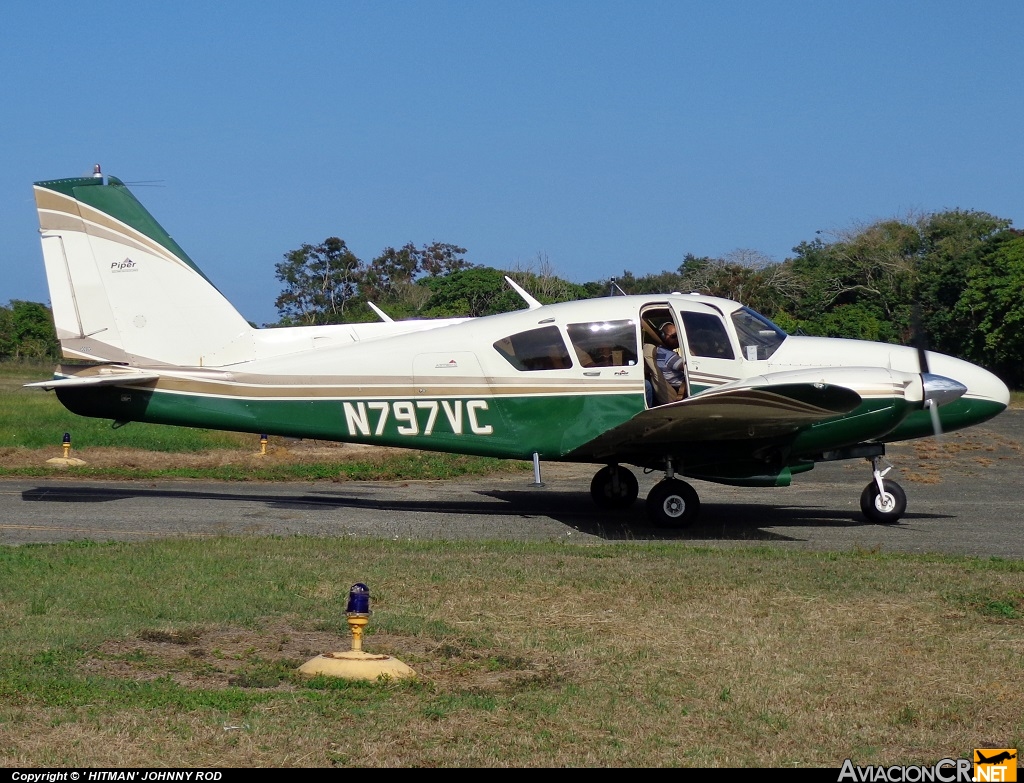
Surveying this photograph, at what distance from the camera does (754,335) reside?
13.2m

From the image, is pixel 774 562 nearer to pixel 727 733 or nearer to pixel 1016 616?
pixel 1016 616

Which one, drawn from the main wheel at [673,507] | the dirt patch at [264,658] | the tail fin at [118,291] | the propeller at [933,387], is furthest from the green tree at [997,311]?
the dirt patch at [264,658]

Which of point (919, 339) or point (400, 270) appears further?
point (400, 270)

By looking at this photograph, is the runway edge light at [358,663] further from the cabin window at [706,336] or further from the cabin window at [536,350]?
the cabin window at [706,336]

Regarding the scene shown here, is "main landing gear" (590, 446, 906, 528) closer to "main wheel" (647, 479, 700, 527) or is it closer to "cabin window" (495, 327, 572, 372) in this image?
"main wheel" (647, 479, 700, 527)

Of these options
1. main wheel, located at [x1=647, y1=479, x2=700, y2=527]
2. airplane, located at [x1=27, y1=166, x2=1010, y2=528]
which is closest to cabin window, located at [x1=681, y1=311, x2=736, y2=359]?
airplane, located at [x1=27, y1=166, x2=1010, y2=528]

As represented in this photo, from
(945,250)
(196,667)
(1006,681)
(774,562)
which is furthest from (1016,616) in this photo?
(945,250)

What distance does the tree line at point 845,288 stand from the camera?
1763 inches

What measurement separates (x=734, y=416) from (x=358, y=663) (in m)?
7.03

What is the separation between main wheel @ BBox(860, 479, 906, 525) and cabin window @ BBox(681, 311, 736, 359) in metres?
2.63

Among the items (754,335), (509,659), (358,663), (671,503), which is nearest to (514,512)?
(671,503)

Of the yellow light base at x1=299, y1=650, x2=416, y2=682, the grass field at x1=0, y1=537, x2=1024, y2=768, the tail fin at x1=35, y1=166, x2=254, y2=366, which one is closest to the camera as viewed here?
the grass field at x1=0, y1=537, x2=1024, y2=768

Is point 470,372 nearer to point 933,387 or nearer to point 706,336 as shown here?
point 706,336

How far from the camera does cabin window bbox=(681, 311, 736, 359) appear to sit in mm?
12938
